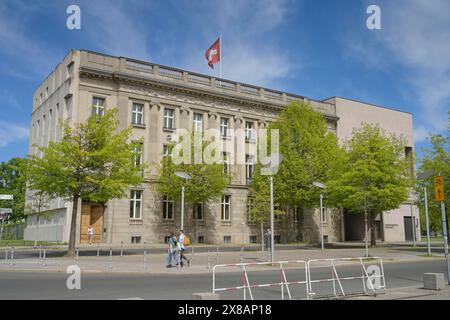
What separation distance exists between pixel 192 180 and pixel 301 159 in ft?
37.3

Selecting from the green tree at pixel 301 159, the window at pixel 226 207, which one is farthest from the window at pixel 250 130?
the window at pixel 226 207

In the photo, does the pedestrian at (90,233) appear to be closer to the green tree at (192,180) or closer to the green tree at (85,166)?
the green tree at (192,180)

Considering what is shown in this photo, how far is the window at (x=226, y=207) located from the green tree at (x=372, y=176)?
36.6ft

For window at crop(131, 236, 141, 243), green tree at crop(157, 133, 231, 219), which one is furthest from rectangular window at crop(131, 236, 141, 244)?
green tree at crop(157, 133, 231, 219)

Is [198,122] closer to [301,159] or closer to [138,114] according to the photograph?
[138,114]

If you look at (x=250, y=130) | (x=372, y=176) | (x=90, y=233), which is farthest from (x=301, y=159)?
(x=90, y=233)

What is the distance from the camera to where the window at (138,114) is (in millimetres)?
41969

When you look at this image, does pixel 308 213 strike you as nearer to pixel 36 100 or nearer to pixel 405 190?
pixel 405 190

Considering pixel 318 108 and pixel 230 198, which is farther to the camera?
pixel 318 108

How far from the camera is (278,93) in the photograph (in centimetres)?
5309

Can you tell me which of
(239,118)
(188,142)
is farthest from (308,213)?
(188,142)

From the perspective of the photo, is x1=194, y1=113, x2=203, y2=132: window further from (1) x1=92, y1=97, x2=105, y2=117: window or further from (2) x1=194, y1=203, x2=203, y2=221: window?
(1) x1=92, y1=97, x2=105, y2=117: window

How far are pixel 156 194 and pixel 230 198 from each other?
878 cm

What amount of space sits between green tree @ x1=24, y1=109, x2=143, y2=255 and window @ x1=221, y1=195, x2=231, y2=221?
19.9 meters
